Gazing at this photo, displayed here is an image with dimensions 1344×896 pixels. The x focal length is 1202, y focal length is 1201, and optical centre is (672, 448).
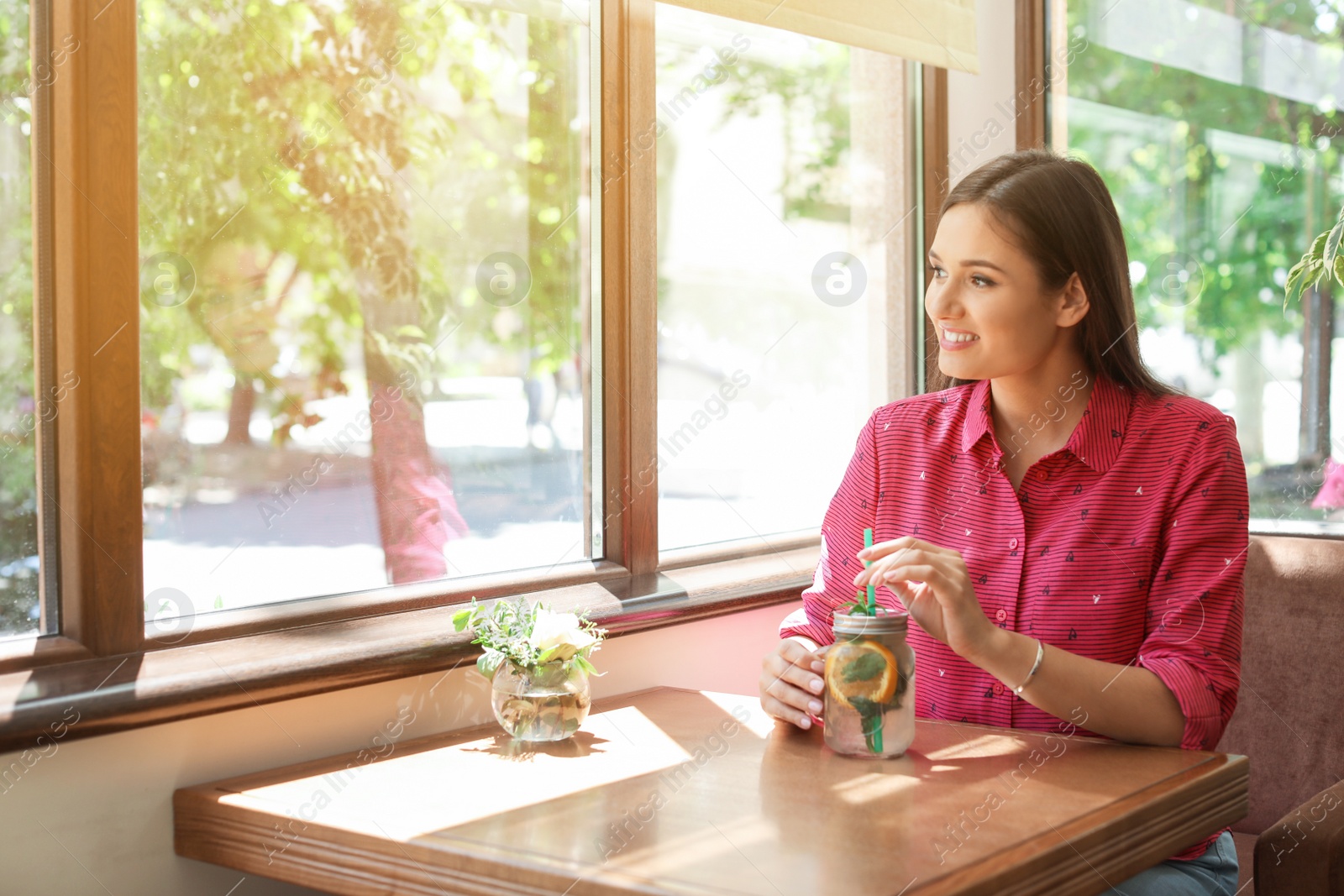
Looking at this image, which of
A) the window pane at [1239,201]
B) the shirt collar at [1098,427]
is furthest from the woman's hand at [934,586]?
the window pane at [1239,201]

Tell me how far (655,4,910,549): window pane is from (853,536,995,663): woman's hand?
3.24 feet

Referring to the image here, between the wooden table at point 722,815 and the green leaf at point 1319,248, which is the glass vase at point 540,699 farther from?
the green leaf at point 1319,248

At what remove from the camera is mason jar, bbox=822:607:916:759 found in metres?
1.39

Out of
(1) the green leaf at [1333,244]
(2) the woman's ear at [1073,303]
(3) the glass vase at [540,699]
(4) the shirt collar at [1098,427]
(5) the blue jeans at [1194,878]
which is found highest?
(1) the green leaf at [1333,244]

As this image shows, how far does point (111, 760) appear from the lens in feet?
4.68

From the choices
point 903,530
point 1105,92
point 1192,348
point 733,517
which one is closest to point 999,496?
point 903,530

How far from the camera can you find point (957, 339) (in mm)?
1799

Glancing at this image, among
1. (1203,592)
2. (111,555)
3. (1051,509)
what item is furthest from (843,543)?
(111,555)

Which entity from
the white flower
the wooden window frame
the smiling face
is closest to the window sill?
the wooden window frame

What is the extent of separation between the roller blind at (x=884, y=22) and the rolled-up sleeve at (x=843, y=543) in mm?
930

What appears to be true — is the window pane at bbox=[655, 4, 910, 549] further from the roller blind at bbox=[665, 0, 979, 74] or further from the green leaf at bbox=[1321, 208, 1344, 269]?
the green leaf at bbox=[1321, 208, 1344, 269]

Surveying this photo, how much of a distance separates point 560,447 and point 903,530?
0.70 m

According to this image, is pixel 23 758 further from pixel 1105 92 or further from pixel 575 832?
pixel 1105 92

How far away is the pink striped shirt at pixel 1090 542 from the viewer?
1578 mm
